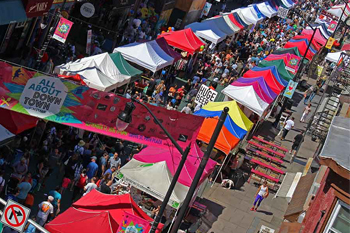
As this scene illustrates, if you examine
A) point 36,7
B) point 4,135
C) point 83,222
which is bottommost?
point 83,222

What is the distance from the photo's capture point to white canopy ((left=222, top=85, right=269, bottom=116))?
3008 centimetres

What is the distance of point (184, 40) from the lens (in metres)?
37.0

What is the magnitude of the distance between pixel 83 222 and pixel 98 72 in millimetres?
10154

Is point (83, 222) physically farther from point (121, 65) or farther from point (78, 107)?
point (121, 65)

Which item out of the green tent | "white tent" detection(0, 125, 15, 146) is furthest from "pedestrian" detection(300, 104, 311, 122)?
"white tent" detection(0, 125, 15, 146)

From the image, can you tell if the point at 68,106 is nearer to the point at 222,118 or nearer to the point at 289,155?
the point at 222,118

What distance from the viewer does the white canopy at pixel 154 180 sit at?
18.7 metres

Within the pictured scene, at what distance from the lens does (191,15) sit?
53.2 meters

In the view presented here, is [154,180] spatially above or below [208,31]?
below

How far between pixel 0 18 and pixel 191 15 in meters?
29.4

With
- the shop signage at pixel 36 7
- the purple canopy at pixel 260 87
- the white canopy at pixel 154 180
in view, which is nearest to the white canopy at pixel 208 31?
the purple canopy at pixel 260 87

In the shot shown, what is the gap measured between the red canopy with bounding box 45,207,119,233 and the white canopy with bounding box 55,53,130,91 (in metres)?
8.75

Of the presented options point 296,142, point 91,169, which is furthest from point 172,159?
point 296,142

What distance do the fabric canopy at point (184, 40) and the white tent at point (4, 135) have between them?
66.3ft
